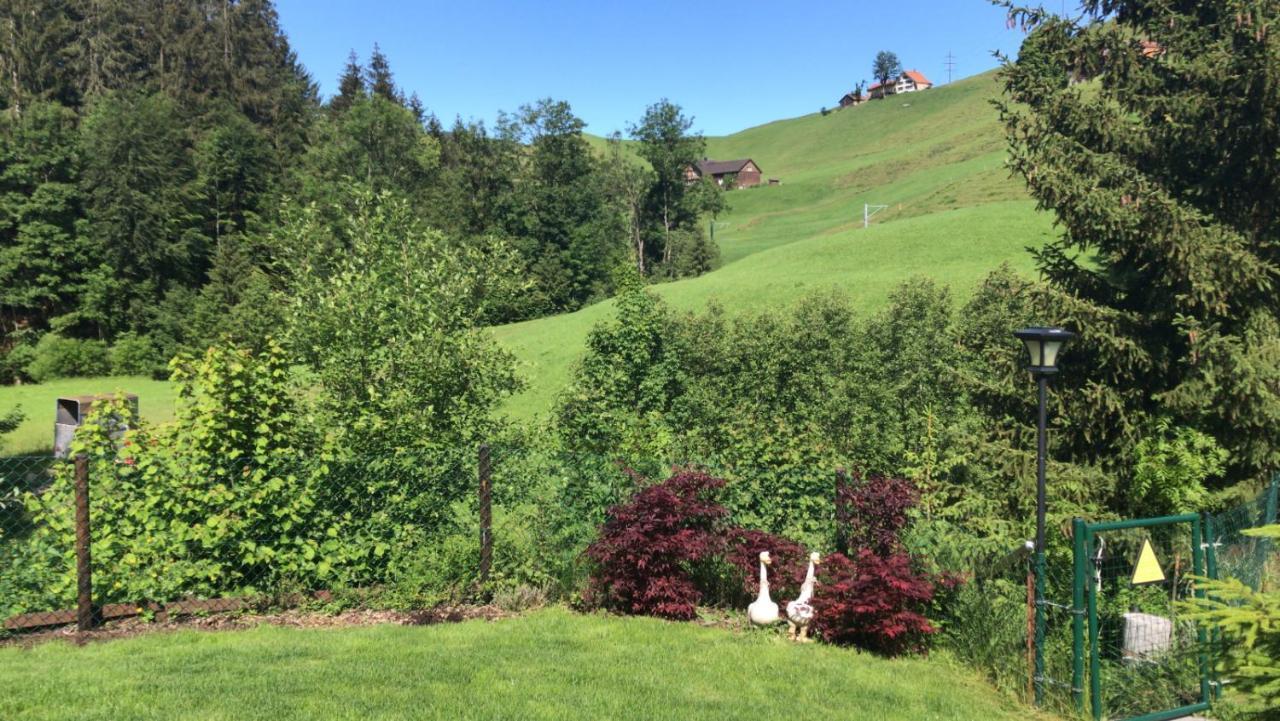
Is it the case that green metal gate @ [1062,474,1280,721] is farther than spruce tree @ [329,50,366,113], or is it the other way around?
spruce tree @ [329,50,366,113]

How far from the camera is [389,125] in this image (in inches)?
2394

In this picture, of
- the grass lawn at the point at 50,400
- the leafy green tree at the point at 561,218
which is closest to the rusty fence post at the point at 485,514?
the grass lawn at the point at 50,400

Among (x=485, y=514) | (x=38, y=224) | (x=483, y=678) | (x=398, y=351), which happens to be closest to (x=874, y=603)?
(x=483, y=678)

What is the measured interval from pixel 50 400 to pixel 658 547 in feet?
133

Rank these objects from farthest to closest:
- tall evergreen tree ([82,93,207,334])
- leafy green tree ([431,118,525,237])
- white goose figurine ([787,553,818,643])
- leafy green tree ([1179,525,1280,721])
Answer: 1. leafy green tree ([431,118,525,237])
2. tall evergreen tree ([82,93,207,334])
3. white goose figurine ([787,553,818,643])
4. leafy green tree ([1179,525,1280,721])

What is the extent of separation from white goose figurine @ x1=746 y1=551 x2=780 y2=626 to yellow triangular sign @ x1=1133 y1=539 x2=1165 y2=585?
2.83 m

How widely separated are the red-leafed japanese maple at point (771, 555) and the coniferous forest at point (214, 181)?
96.7 feet

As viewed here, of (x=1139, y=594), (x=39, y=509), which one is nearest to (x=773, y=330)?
(x=1139, y=594)

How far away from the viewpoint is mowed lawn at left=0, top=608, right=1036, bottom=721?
511cm

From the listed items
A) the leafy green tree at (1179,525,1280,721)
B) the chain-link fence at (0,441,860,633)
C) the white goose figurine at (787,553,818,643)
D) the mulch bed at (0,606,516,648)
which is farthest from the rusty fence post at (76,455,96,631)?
the leafy green tree at (1179,525,1280,721)

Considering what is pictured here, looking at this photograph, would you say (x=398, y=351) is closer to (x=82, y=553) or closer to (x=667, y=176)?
(x=82, y=553)

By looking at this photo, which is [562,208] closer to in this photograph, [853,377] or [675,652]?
[853,377]

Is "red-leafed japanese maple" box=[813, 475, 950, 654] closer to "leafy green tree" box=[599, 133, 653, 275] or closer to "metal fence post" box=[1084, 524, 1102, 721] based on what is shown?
"metal fence post" box=[1084, 524, 1102, 721]

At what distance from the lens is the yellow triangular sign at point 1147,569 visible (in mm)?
5902
